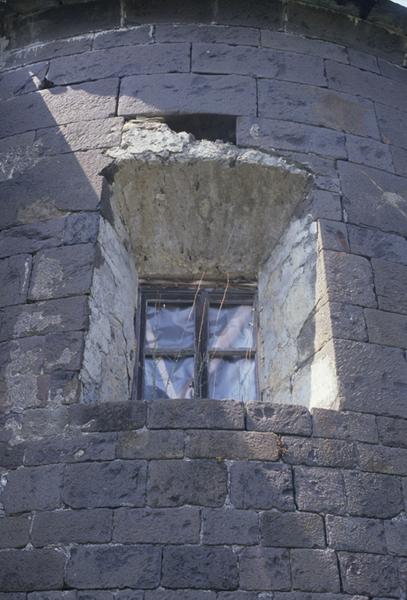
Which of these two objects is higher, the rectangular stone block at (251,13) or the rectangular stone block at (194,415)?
the rectangular stone block at (251,13)

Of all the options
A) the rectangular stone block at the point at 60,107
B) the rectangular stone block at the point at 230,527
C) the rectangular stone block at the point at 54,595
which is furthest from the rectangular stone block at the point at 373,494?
the rectangular stone block at the point at 60,107

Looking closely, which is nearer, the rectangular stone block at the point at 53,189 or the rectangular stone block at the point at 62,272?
the rectangular stone block at the point at 62,272

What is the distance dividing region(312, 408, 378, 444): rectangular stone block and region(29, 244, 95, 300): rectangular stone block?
4.08 ft

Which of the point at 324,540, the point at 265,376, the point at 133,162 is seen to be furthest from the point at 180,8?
the point at 324,540

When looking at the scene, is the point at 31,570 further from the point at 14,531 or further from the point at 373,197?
the point at 373,197

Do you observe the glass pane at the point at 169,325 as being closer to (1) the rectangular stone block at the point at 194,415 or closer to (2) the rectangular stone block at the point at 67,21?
(1) the rectangular stone block at the point at 194,415

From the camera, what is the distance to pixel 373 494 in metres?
3.33

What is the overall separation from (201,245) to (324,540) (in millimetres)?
2025

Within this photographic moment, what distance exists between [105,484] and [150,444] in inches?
9.5

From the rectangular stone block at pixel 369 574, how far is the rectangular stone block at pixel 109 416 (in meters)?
0.98

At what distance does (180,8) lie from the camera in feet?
16.6

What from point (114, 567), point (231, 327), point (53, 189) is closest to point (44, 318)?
point (53, 189)

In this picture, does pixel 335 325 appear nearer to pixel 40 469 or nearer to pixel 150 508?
pixel 150 508

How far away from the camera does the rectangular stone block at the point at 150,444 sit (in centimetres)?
333
